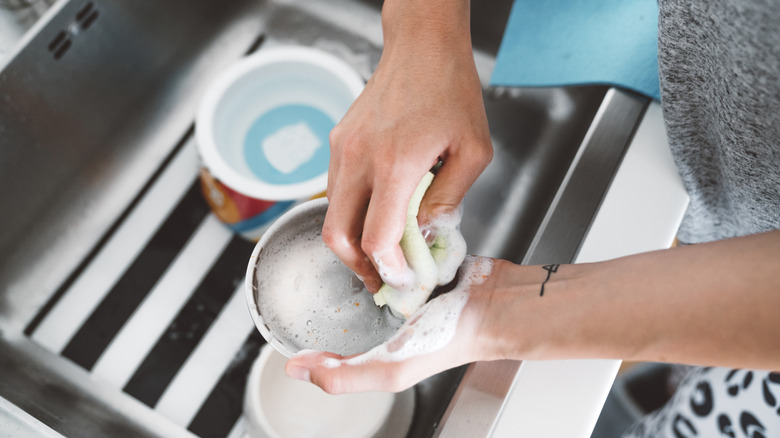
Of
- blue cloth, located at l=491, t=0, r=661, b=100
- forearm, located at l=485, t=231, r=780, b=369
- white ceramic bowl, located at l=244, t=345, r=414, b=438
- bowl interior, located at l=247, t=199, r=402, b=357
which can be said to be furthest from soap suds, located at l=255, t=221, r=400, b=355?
blue cloth, located at l=491, t=0, r=661, b=100

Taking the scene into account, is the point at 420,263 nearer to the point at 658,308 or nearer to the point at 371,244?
the point at 371,244

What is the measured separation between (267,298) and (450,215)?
16 cm

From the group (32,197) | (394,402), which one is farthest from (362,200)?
(32,197)

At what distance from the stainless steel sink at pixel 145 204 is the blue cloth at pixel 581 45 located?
0.03 m

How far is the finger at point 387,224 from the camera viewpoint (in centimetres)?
39

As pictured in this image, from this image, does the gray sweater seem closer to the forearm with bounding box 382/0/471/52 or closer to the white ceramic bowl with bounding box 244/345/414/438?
the forearm with bounding box 382/0/471/52

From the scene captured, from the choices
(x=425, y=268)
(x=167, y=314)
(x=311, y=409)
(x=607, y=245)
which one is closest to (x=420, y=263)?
(x=425, y=268)

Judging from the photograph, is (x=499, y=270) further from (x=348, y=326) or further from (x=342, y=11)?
(x=342, y=11)

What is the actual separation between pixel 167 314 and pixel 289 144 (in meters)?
0.28

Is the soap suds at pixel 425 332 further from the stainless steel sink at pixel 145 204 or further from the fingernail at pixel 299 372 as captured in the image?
the stainless steel sink at pixel 145 204

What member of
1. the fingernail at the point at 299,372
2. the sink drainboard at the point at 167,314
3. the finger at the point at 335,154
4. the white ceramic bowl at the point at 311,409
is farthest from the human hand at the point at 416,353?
the sink drainboard at the point at 167,314

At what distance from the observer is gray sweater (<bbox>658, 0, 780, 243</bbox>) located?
1.11 feet

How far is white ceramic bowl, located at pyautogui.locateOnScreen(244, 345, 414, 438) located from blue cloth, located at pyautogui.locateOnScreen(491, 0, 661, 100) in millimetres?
425

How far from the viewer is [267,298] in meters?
0.43
